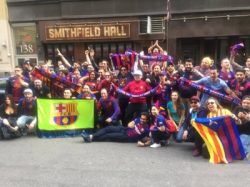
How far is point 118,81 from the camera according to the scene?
8.95 meters

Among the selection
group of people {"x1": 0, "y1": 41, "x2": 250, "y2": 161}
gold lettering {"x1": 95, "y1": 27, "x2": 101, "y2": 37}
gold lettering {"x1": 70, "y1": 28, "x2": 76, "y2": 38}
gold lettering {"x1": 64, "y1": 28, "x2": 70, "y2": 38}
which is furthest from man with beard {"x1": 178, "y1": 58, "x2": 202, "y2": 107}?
gold lettering {"x1": 64, "y1": 28, "x2": 70, "y2": 38}

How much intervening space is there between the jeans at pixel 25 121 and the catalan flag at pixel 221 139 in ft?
13.0

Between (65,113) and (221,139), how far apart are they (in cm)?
377

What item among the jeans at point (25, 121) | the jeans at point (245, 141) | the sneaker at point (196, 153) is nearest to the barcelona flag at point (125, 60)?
the jeans at point (25, 121)

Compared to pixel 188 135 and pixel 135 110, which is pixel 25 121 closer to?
pixel 135 110

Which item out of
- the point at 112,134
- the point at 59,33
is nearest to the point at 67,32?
the point at 59,33

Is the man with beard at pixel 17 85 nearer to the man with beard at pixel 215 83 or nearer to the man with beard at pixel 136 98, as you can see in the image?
the man with beard at pixel 136 98

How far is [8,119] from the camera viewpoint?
27.1 feet

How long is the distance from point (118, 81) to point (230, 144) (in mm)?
3540

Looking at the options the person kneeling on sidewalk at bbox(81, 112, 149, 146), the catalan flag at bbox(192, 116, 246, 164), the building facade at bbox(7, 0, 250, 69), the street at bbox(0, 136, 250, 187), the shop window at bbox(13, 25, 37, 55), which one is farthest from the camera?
the shop window at bbox(13, 25, 37, 55)

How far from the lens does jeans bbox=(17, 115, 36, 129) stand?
27.1 ft

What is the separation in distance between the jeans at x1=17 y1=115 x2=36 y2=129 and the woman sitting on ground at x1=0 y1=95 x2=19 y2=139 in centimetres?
10

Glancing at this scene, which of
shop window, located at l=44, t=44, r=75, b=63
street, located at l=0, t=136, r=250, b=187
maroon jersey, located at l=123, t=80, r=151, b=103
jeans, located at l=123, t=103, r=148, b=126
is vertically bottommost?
street, located at l=0, t=136, r=250, b=187

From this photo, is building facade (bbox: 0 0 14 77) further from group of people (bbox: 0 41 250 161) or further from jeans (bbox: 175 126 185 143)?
jeans (bbox: 175 126 185 143)
